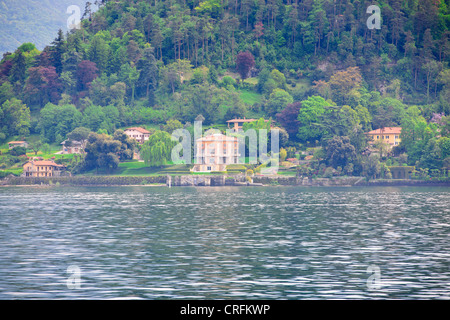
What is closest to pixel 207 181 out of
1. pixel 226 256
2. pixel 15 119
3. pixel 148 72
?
pixel 148 72

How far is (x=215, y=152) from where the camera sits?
149 meters

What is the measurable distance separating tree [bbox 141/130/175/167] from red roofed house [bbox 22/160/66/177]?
75.4 ft

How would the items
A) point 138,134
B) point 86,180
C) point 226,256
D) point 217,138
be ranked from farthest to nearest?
point 138,134, point 217,138, point 86,180, point 226,256

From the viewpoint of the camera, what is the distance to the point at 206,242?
126 feet

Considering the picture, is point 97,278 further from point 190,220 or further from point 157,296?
point 190,220

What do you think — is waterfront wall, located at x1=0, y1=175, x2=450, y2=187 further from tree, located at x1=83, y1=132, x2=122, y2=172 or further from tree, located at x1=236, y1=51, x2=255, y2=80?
tree, located at x1=236, y1=51, x2=255, y2=80

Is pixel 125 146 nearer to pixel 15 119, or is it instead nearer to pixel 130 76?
pixel 130 76

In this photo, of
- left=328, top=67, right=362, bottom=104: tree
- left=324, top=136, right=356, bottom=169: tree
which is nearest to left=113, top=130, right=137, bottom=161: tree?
left=324, top=136, right=356, bottom=169: tree

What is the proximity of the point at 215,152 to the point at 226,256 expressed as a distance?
116 meters

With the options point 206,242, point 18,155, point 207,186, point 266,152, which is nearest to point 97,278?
point 206,242

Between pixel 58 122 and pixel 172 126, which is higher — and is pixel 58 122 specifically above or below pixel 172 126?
above

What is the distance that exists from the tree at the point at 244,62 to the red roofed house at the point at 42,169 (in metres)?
70.6

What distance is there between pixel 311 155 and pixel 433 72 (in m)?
72.1

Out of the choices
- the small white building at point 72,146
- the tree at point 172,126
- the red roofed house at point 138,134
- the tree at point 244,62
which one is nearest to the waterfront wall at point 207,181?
the small white building at point 72,146
